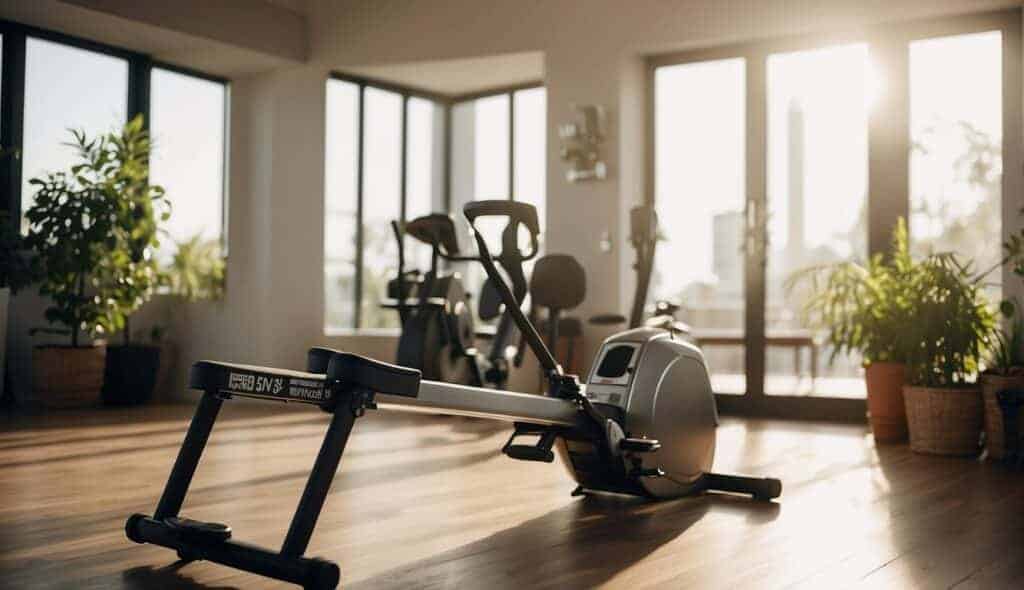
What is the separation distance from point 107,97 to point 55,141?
1.60 feet

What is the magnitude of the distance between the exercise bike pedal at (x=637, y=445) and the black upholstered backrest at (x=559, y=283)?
1.48m

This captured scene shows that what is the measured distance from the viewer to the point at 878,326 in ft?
16.2

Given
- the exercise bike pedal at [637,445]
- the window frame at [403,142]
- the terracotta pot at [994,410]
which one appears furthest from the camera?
the window frame at [403,142]

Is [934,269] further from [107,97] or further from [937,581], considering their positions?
[107,97]

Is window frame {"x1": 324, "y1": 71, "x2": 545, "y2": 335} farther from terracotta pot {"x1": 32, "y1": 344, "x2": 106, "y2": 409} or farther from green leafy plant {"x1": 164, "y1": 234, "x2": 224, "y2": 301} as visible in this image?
terracotta pot {"x1": 32, "y1": 344, "x2": 106, "y2": 409}

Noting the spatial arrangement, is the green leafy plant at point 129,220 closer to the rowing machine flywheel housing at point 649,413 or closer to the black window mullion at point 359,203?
the black window mullion at point 359,203

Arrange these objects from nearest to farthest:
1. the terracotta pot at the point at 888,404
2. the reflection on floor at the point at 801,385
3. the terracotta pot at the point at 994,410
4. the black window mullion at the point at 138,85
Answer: the terracotta pot at the point at 994,410 < the terracotta pot at the point at 888,404 < the reflection on floor at the point at 801,385 < the black window mullion at the point at 138,85

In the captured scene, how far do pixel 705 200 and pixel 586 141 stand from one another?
845 mm

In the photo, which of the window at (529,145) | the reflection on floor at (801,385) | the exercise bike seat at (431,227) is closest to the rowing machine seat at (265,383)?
the exercise bike seat at (431,227)

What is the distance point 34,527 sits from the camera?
273cm

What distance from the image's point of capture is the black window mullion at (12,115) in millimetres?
6238

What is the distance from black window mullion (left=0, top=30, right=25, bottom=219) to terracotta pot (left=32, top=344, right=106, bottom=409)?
902 millimetres

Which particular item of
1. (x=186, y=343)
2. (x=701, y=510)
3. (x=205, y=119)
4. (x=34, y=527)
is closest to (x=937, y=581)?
(x=701, y=510)

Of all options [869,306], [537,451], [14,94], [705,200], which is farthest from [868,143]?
[14,94]
